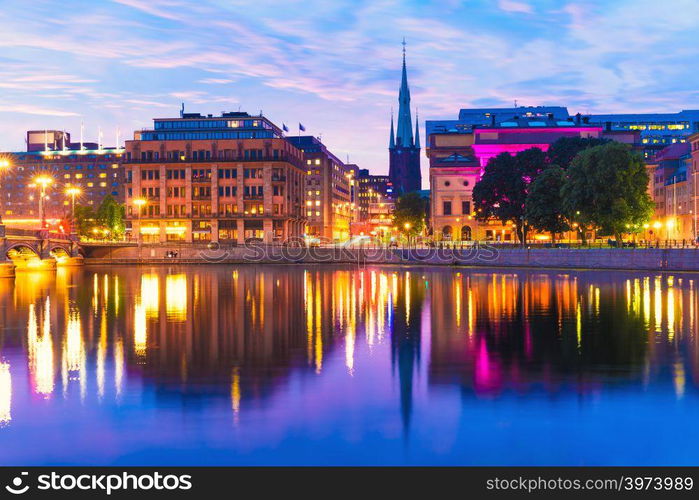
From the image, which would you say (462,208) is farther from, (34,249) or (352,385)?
(352,385)

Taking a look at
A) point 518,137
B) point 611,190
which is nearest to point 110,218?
point 518,137

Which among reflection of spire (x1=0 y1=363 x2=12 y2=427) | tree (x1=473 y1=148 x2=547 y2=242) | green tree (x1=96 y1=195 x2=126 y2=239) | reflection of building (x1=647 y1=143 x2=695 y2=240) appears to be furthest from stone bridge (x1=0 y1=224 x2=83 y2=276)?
reflection of building (x1=647 y1=143 x2=695 y2=240)

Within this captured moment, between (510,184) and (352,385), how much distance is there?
111169mm

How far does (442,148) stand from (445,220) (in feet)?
76.1

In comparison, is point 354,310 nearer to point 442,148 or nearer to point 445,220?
point 445,220

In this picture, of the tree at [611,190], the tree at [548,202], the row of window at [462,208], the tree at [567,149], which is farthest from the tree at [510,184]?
the row of window at [462,208]

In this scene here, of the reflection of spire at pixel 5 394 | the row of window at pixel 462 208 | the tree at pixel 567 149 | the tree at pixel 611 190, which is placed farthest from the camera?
the row of window at pixel 462 208

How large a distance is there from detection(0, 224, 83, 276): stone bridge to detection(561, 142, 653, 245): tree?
68539 mm

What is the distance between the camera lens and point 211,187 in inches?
6718

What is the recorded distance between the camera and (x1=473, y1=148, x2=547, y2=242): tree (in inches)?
5030

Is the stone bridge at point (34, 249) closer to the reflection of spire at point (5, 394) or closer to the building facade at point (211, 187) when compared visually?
the building facade at point (211, 187)

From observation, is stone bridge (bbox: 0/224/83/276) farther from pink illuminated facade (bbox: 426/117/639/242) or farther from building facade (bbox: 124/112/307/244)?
pink illuminated facade (bbox: 426/117/639/242)

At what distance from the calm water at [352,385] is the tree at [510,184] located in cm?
8362

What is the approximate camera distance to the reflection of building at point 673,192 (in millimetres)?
128150
